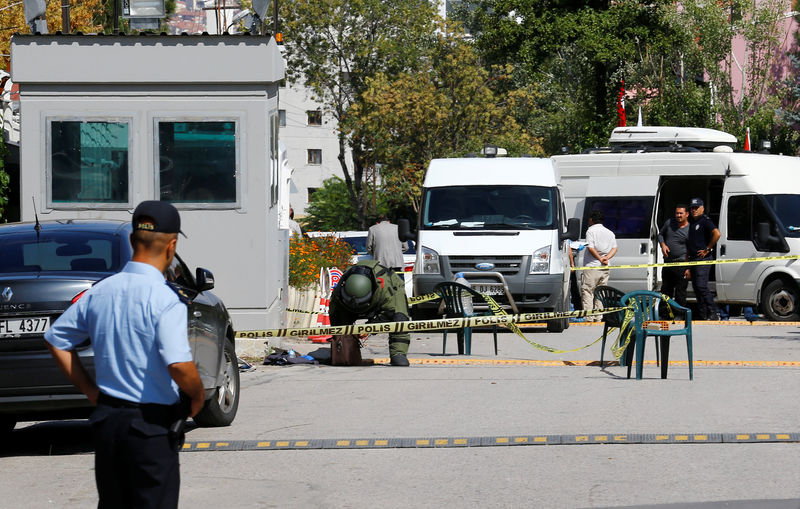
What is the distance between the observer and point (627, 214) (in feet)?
73.7

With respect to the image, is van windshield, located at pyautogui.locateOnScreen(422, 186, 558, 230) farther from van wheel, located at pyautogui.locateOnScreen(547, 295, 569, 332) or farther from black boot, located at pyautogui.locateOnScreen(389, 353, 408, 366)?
black boot, located at pyautogui.locateOnScreen(389, 353, 408, 366)

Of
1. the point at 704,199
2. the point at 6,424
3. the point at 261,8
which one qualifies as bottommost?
the point at 6,424

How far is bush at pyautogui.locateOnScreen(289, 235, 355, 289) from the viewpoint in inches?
729

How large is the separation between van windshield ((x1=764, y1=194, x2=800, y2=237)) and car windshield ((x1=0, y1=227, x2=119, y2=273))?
46.7 ft

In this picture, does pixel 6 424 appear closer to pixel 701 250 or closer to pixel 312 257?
pixel 312 257

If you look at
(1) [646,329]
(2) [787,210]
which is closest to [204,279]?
(1) [646,329]

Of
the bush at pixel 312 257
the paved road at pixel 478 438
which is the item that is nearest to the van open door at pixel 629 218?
the bush at pixel 312 257

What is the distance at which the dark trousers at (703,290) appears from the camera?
66.9ft

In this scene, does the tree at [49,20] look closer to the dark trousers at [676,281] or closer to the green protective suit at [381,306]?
the dark trousers at [676,281]

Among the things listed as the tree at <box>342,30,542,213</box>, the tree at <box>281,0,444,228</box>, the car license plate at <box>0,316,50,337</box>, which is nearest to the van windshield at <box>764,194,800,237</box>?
the car license plate at <box>0,316,50,337</box>

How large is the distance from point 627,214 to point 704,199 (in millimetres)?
1718

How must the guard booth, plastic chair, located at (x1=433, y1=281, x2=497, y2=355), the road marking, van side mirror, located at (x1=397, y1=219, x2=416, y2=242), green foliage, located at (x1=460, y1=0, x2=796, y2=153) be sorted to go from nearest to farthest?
the road marking < the guard booth < plastic chair, located at (x1=433, y1=281, x2=497, y2=355) < van side mirror, located at (x1=397, y1=219, x2=416, y2=242) < green foliage, located at (x1=460, y1=0, x2=796, y2=153)

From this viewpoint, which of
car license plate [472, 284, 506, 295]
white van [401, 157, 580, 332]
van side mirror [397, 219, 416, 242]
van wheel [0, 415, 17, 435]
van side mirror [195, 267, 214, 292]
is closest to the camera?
van side mirror [195, 267, 214, 292]

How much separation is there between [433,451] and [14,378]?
267 cm
